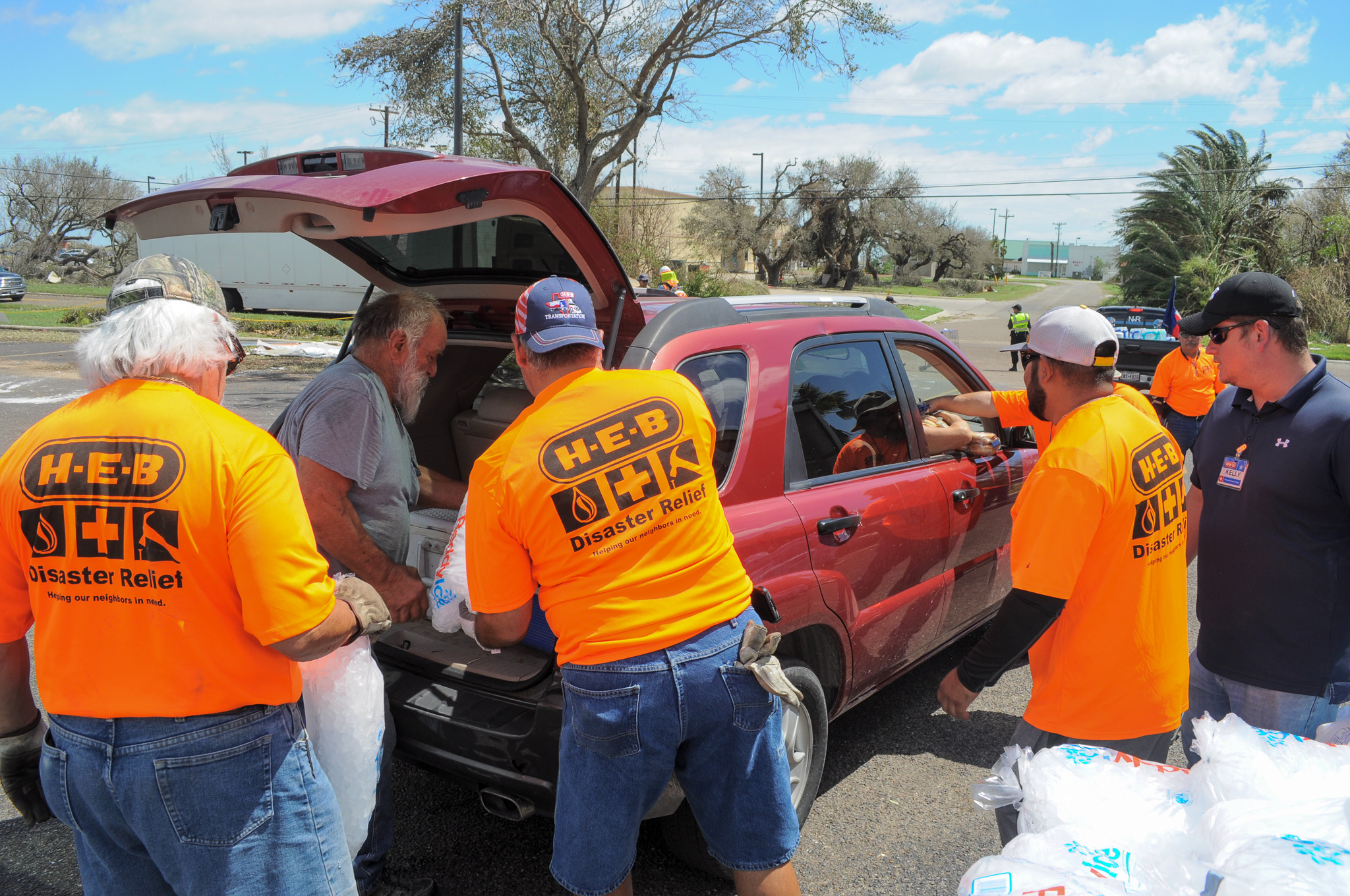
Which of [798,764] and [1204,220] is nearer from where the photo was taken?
[798,764]

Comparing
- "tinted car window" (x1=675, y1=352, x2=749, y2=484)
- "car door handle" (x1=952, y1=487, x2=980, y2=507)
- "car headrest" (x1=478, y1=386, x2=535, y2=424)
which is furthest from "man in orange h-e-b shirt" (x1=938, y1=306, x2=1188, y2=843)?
"car headrest" (x1=478, y1=386, x2=535, y2=424)

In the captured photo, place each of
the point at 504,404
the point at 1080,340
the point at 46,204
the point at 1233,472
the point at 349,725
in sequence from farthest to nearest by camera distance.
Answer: the point at 46,204 < the point at 504,404 < the point at 1233,472 < the point at 1080,340 < the point at 349,725

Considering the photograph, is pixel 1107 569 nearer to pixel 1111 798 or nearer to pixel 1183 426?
A: pixel 1111 798

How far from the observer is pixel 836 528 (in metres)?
2.93

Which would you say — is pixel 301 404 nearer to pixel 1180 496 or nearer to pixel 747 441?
pixel 747 441


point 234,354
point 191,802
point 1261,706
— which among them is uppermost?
point 234,354

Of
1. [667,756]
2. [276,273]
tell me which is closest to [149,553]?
[667,756]

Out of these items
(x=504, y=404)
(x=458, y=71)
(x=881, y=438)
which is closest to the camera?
(x=881, y=438)

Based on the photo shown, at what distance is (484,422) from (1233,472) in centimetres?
284

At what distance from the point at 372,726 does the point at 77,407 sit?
103cm

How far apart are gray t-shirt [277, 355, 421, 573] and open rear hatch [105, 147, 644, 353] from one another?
48 centimetres

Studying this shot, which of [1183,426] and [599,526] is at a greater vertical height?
[599,526]

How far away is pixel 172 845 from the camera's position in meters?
1.73

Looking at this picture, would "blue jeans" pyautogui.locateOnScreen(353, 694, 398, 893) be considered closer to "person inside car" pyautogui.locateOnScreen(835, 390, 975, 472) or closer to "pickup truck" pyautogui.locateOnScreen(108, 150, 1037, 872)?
"pickup truck" pyautogui.locateOnScreen(108, 150, 1037, 872)
